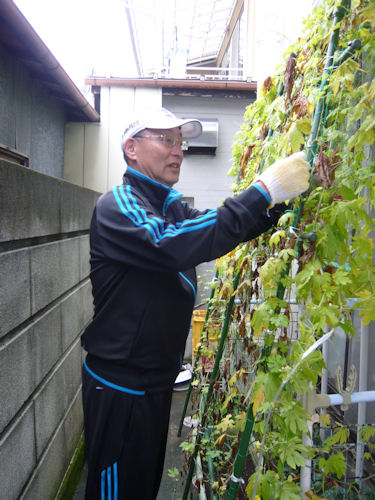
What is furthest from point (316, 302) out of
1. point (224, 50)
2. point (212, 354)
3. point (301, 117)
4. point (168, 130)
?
point (224, 50)

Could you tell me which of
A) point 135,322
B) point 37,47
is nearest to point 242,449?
point 135,322

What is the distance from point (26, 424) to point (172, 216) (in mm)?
1426

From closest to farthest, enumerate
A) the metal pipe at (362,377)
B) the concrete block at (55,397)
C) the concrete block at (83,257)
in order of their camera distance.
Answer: the metal pipe at (362,377) → the concrete block at (55,397) → the concrete block at (83,257)

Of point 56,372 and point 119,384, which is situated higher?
point 119,384

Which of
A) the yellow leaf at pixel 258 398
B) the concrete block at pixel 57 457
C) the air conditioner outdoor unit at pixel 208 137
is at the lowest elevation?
the concrete block at pixel 57 457

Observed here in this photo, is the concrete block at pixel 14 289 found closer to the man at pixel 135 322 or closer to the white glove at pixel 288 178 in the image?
the man at pixel 135 322

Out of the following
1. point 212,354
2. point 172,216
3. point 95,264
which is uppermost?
point 172,216

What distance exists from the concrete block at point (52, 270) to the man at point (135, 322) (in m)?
0.52

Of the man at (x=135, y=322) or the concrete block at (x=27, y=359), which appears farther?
the concrete block at (x=27, y=359)

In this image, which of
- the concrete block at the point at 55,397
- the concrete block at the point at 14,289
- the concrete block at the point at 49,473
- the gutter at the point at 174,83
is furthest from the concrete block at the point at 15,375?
the gutter at the point at 174,83

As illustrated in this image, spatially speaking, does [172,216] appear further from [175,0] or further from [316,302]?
[175,0]

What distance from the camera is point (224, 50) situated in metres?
13.0

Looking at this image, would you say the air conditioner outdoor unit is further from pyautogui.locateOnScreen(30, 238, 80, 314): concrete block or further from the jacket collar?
the jacket collar

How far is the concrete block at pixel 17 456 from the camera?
1.88 m
